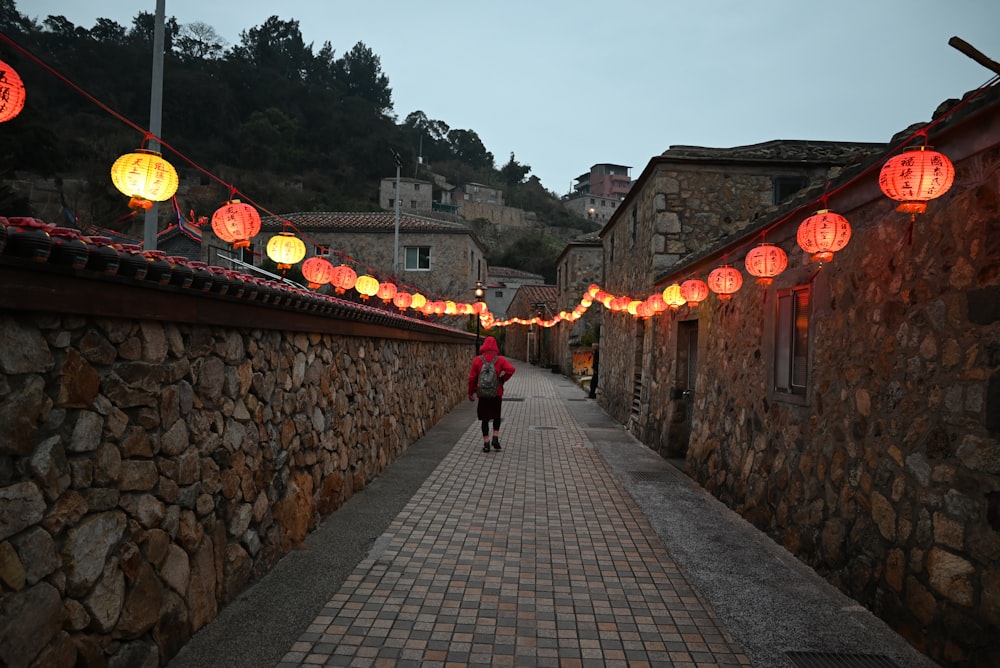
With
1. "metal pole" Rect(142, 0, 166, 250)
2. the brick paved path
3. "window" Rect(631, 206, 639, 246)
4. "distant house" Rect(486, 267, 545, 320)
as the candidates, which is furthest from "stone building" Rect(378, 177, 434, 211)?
the brick paved path

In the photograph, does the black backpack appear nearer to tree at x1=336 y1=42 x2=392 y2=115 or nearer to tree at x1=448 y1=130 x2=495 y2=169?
tree at x1=336 y1=42 x2=392 y2=115

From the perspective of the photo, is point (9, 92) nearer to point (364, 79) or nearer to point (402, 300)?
point (402, 300)

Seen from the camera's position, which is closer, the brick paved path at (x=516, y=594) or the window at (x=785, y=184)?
the brick paved path at (x=516, y=594)

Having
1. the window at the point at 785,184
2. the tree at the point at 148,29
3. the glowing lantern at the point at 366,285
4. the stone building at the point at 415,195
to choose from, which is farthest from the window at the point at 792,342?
the tree at the point at 148,29

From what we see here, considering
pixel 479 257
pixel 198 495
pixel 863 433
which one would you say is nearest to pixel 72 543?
pixel 198 495

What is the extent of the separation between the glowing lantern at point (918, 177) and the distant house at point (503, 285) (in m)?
42.2

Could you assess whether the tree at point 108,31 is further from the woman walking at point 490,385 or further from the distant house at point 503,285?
the woman walking at point 490,385

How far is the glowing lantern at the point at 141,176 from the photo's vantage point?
5141mm

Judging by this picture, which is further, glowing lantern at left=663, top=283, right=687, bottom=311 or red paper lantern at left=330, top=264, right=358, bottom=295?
red paper lantern at left=330, top=264, right=358, bottom=295

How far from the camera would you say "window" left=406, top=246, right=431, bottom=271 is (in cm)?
3303

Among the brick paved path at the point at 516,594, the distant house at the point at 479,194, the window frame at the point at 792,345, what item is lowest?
the brick paved path at the point at 516,594

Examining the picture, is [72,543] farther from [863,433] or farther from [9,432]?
[863,433]

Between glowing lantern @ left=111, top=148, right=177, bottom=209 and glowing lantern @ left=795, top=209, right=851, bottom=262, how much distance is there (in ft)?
18.4

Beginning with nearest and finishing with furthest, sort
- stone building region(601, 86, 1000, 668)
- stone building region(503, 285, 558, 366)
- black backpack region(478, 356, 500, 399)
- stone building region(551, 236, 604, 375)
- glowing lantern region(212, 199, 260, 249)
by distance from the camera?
stone building region(601, 86, 1000, 668), glowing lantern region(212, 199, 260, 249), black backpack region(478, 356, 500, 399), stone building region(551, 236, 604, 375), stone building region(503, 285, 558, 366)
